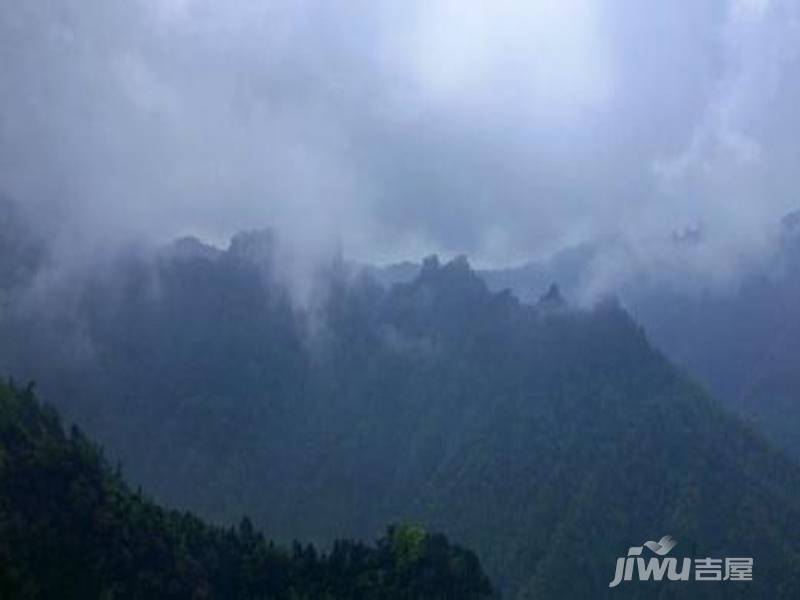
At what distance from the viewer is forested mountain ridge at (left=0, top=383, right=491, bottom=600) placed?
80.8 m

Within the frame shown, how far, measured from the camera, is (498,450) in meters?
169

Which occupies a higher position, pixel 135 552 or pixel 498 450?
pixel 498 450

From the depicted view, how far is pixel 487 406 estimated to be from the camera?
18388cm

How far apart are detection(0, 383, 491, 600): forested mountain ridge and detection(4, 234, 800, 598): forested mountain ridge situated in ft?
125

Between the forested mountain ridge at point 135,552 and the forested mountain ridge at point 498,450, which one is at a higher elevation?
the forested mountain ridge at point 498,450

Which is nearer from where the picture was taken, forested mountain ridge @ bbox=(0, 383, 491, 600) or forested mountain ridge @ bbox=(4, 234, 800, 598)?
forested mountain ridge @ bbox=(0, 383, 491, 600)

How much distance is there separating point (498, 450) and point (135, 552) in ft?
299

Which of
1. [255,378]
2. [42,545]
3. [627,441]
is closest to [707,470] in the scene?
[627,441]

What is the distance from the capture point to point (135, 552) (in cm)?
8494

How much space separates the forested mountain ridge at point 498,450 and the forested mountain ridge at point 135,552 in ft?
125

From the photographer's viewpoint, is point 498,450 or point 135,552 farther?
point 498,450

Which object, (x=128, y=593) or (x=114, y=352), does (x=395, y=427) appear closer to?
(x=114, y=352)

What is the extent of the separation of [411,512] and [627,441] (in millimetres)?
33163

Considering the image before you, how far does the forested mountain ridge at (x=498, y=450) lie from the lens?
138625 millimetres
